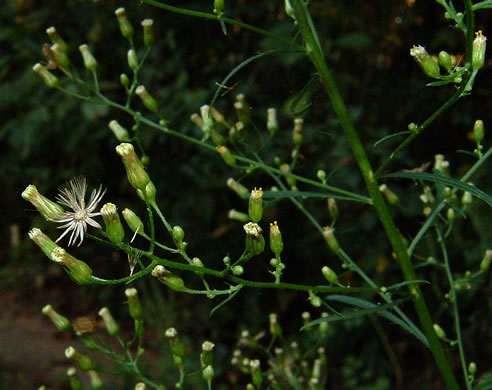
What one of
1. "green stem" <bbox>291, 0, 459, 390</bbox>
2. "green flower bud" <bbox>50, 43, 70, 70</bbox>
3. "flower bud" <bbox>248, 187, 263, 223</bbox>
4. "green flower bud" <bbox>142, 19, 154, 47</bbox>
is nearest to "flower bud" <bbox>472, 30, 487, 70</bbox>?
"green stem" <bbox>291, 0, 459, 390</bbox>

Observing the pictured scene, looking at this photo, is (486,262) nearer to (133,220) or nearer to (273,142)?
(133,220)

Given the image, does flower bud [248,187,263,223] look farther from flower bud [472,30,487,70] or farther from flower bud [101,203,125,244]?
flower bud [472,30,487,70]

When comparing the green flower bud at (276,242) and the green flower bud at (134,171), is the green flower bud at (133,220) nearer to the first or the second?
the green flower bud at (134,171)

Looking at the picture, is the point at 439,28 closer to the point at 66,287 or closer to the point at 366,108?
the point at 366,108

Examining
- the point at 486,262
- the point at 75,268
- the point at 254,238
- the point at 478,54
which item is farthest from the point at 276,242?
the point at 486,262

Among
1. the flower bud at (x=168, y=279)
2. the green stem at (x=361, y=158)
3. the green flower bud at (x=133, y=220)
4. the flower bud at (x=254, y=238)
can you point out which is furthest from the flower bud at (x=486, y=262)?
the green flower bud at (x=133, y=220)
